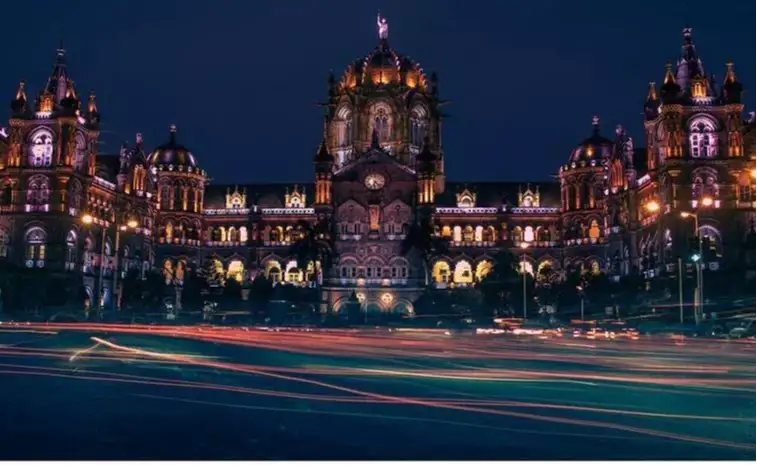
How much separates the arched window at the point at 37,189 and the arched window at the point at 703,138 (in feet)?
228

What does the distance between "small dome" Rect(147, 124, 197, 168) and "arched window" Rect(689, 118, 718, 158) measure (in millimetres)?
67991

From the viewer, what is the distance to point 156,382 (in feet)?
61.1

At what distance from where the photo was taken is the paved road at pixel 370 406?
1140 centimetres

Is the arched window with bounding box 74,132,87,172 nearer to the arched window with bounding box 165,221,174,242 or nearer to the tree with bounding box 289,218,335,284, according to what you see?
Answer: the arched window with bounding box 165,221,174,242

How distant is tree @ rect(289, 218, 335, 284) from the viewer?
95.8 m

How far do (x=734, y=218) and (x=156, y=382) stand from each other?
71768mm

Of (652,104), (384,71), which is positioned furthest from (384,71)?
(652,104)

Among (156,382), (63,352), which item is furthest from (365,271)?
(156,382)

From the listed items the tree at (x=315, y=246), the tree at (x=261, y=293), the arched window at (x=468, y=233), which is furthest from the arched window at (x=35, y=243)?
the arched window at (x=468, y=233)

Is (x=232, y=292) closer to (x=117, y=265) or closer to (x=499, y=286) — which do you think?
(x=117, y=265)

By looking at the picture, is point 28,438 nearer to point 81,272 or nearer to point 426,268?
point 81,272

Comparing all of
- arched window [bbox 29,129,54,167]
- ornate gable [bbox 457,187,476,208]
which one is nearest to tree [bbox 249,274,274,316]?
arched window [bbox 29,129,54,167]

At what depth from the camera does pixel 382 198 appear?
331 feet

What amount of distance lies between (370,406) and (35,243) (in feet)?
259
